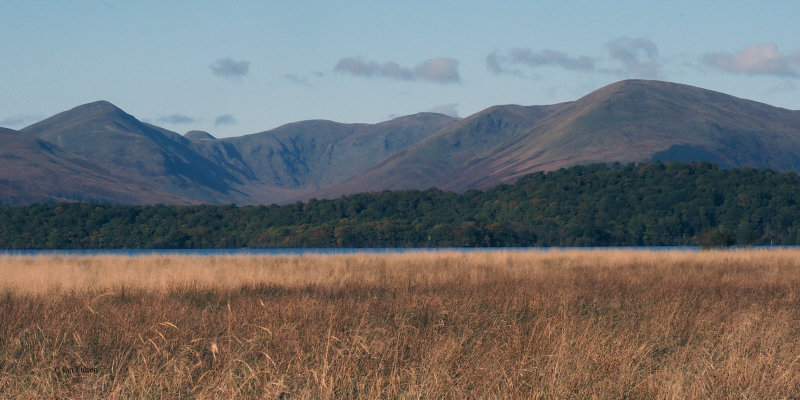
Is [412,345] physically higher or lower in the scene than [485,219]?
higher

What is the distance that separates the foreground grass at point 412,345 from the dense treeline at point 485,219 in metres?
78.6

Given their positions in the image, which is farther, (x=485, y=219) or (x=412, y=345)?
(x=485, y=219)

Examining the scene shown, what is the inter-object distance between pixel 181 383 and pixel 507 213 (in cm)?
10731

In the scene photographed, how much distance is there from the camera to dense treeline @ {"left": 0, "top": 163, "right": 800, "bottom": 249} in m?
99.7

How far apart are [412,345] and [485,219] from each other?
335 feet

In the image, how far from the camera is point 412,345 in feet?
36.3

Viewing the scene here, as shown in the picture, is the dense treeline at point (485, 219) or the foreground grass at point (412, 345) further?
the dense treeline at point (485, 219)

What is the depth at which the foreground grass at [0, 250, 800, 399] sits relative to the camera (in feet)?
29.3

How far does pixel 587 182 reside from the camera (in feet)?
410

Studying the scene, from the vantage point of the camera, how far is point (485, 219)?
370 feet

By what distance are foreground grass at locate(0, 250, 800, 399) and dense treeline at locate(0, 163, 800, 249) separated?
3093 inches

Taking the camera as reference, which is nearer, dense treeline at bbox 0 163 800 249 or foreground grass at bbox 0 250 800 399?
foreground grass at bbox 0 250 800 399

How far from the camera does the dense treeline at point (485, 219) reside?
327ft

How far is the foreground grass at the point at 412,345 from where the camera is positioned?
29.3 ft
